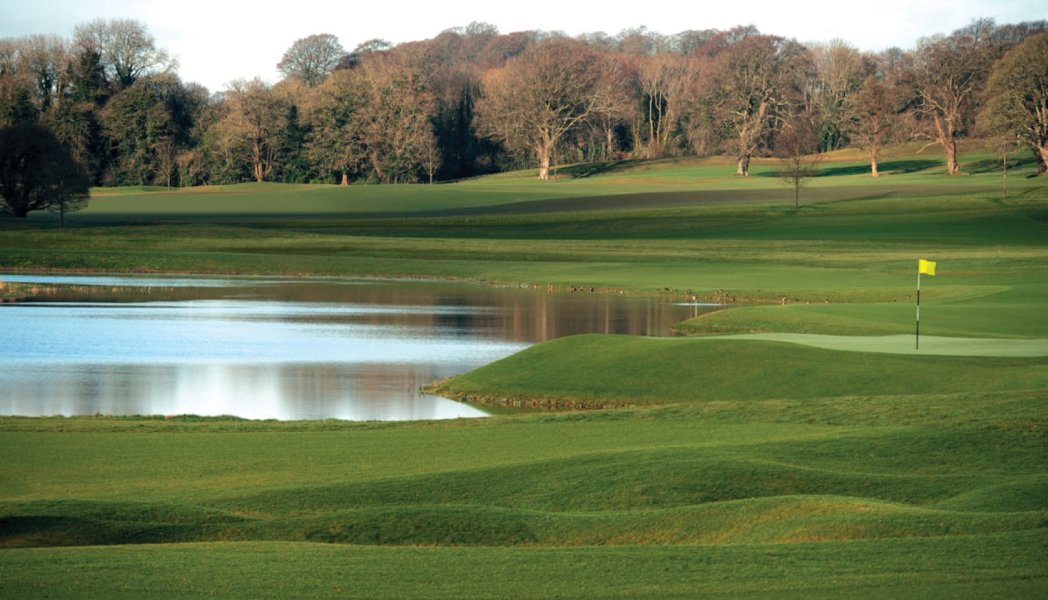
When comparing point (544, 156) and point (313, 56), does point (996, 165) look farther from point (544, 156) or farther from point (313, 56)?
point (313, 56)

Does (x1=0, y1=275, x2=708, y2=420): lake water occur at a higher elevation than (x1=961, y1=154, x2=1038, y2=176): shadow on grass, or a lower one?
lower

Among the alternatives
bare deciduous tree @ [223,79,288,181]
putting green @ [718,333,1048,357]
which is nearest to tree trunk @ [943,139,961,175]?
bare deciduous tree @ [223,79,288,181]

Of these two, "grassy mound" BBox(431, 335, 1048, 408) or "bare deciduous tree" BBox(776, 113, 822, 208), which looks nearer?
"grassy mound" BBox(431, 335, 1048, 408)

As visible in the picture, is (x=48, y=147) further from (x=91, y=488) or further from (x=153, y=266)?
(x=91, y=488)

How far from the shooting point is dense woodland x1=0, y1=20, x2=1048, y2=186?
11538cm

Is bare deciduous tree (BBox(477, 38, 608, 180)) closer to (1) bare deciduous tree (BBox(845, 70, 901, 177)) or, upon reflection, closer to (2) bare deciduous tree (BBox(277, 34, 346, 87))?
(1) bare deciduous tree (BBox(845, 70, 901, 177))

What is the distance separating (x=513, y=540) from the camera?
427 inches

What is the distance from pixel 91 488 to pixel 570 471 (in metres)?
5.07

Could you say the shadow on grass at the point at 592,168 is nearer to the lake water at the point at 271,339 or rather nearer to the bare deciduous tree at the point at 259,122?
the bare deciduous tree at the point at 259,122

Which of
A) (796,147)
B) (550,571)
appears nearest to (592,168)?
(796,147)

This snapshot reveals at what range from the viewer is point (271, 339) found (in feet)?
116

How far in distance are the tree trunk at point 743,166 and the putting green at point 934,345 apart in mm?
92957

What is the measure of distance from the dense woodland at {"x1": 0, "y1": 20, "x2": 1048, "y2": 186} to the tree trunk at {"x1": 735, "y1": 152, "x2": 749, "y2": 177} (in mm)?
146

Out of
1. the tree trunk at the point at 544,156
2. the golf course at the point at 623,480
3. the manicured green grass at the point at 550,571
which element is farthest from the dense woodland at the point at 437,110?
the manicured green grass at the point at 550,571
